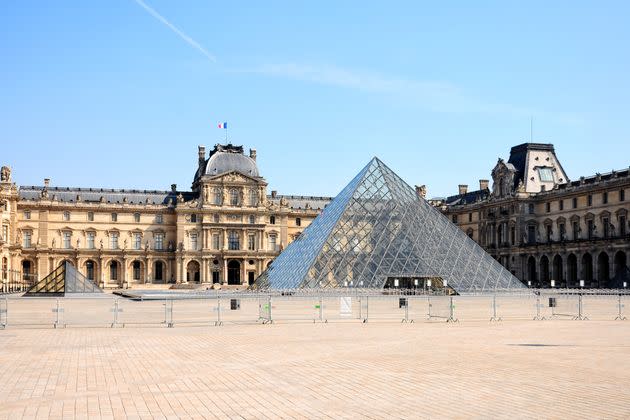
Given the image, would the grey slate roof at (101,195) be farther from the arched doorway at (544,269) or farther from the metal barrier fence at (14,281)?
the arched doorway at (544,269)

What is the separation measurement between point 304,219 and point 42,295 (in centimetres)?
4421

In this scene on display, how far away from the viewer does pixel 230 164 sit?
84.7 meters

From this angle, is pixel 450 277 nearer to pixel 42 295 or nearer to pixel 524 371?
pixel 42 295

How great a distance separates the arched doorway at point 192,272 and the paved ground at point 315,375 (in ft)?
212

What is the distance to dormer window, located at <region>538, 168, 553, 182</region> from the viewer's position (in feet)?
247

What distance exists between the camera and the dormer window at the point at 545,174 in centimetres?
7525

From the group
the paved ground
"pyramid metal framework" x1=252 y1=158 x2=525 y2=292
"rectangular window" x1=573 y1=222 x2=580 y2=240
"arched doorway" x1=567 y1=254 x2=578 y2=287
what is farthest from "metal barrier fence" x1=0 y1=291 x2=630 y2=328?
"rectangular window" x1=573 y1=222 x2=580 y2=240

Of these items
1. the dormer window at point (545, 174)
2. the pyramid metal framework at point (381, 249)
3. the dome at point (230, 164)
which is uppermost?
the dome at point (230, 164)

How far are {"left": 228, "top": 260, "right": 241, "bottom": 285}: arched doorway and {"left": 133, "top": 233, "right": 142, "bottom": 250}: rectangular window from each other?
970cm

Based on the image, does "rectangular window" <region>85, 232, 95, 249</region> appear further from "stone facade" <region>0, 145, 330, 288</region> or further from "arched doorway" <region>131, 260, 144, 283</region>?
"arched doorway" <region>131, 260, 144, 283</region>

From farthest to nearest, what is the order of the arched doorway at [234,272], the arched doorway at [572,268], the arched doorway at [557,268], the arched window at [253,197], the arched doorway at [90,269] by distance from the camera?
the arched window at [253,197]
the arched doorway at [234,272]
the arched doorway at [90,269]
the arched doorway at [557,268]
the arched doorway at [572,268]

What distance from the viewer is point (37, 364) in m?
12.7

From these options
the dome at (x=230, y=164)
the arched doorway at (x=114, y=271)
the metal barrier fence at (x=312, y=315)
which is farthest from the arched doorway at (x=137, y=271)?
the metal barrier fence at (x=312, y=315)

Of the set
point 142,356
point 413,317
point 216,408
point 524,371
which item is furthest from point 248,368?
point 413,317
